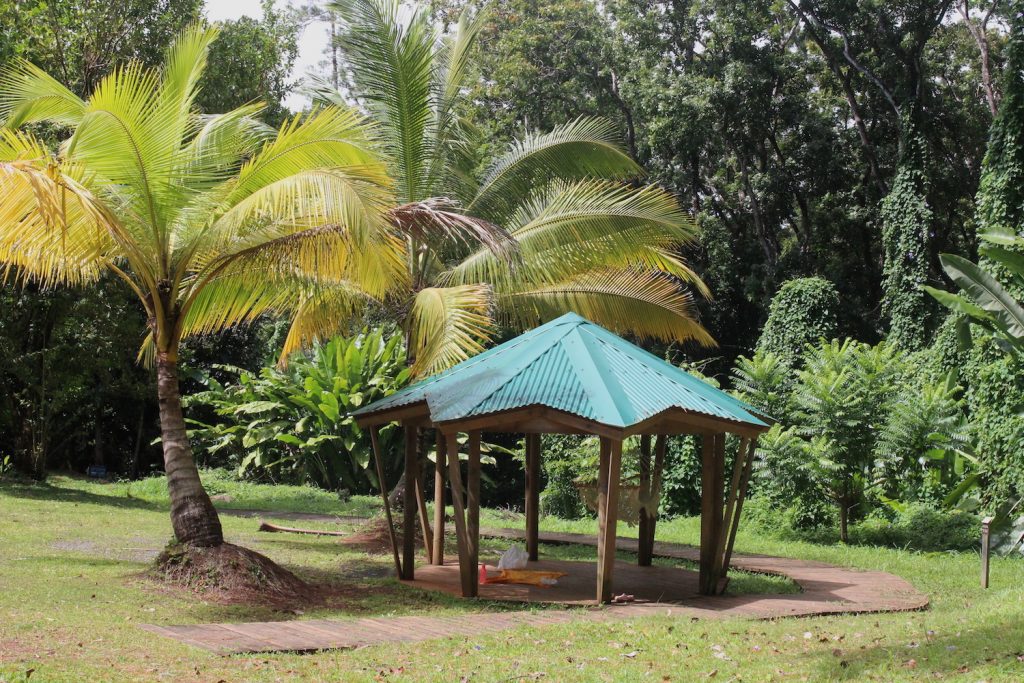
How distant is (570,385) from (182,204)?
13.3 ft

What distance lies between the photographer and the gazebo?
9398 millimetres

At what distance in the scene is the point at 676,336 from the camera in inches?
571

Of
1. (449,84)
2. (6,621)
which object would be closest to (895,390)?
(449,84)

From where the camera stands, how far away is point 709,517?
10.5 m

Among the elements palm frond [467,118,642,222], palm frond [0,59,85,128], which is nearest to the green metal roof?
palm frond [467,118,642,222]

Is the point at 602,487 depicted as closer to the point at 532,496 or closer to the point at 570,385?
the point at 570,385

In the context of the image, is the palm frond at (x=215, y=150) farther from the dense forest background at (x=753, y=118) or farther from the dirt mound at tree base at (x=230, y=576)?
the dense forest background at (x=753, y=118)

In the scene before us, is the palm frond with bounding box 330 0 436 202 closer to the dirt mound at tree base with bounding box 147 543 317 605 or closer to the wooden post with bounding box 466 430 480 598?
the wooden post with bounding box 466 430 480 598

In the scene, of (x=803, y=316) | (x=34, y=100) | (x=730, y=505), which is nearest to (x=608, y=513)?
(x=730, y=505)

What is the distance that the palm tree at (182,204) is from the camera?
8.94 metres

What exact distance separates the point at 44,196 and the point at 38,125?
11761 millimetres

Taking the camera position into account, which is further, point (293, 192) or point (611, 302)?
point (611, 302)

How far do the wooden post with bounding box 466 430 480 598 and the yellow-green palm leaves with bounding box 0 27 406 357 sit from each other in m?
1.91

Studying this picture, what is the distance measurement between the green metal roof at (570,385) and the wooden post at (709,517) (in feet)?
1.74
